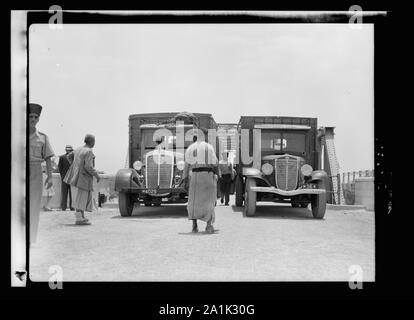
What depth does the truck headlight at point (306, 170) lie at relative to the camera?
1069 centimetres

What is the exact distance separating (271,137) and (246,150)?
3.12 feet

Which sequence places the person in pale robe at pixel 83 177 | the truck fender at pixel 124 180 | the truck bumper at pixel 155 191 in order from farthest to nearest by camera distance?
the truck fender at pixel 124 180
the truck bumper at pixel 155 191
the person in pale robe at pixel 83 177

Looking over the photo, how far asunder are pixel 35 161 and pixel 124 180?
4129 millimetres

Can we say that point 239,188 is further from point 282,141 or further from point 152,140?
point 152,140

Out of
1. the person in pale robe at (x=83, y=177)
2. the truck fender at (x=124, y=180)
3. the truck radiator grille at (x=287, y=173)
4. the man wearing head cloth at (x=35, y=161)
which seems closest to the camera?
the man wearing head cloth at (x=35, y=161)

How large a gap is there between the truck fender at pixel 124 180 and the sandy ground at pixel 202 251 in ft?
4.22

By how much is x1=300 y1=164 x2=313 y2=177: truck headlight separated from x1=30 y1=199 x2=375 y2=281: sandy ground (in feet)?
6.13

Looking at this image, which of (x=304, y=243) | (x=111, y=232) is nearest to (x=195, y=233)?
(x=111, y=232)

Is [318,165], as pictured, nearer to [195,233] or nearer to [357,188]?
[357,188]

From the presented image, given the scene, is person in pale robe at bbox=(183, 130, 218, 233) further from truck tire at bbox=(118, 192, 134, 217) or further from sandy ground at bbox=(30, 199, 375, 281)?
truck tire at bbox=(118, 192, 134, 217)

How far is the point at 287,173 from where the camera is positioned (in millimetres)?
10562

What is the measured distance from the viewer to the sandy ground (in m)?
4.50

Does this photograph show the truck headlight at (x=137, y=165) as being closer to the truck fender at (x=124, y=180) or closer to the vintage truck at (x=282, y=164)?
the truck fender at (x=124, y=180)

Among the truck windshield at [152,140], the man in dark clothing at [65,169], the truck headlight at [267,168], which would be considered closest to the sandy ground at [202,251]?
the truck headlight at [267,168]
